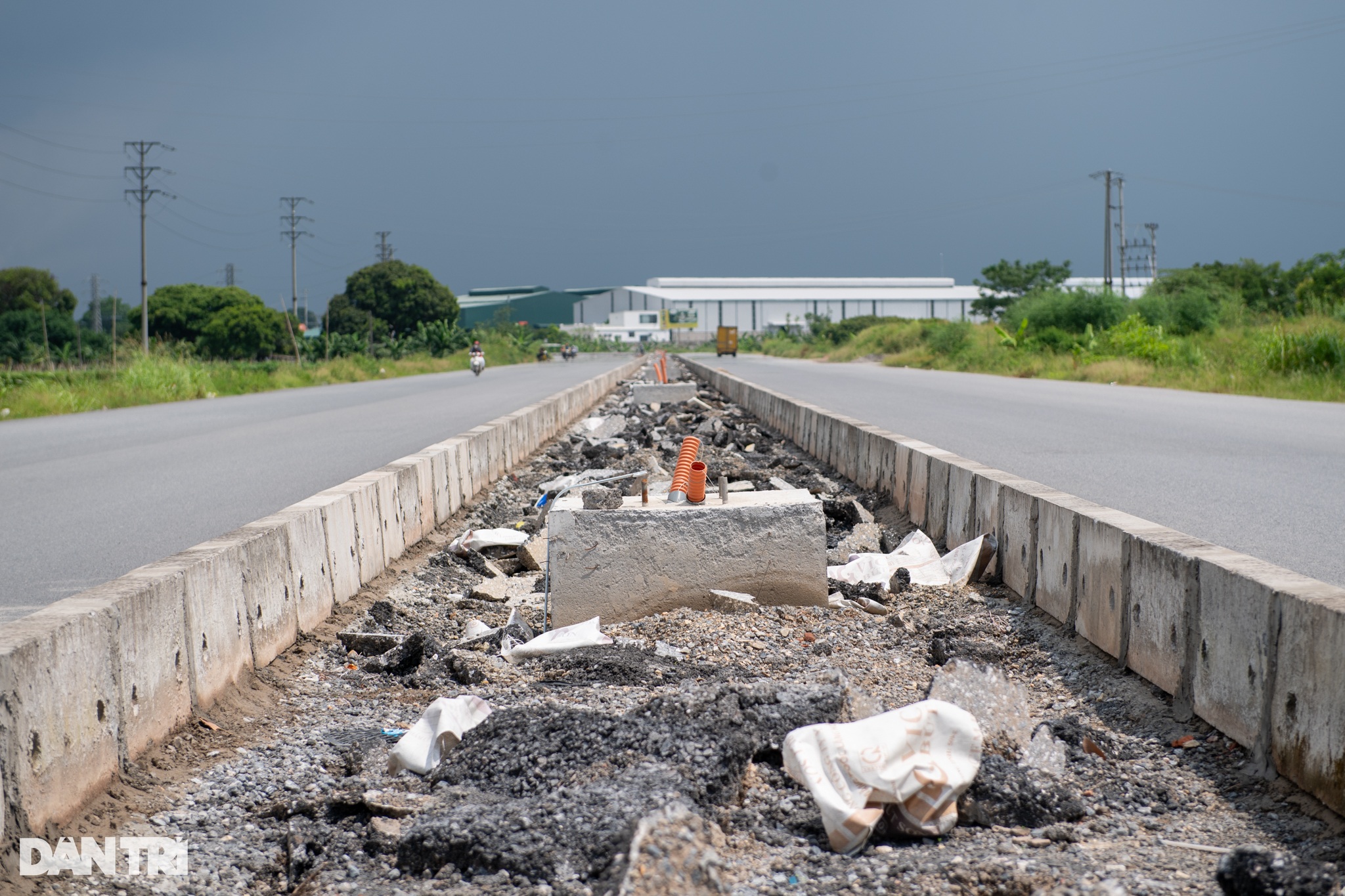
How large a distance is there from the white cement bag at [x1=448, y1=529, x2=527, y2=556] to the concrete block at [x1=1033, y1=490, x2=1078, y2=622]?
3586 millimetres

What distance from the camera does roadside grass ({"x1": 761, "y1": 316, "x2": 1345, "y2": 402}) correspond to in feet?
71.9

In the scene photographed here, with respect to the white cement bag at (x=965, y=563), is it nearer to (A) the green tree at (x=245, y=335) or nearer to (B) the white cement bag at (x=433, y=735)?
(B) the white cement bag at (x=433, y=735)

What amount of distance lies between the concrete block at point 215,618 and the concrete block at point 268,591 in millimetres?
59

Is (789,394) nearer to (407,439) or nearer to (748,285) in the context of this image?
(407,439)

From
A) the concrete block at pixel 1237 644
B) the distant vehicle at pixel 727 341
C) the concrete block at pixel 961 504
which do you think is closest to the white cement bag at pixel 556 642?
the concrete block at pixel 1237 644

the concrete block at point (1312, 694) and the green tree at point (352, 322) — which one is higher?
the green tree at point (352, 322)

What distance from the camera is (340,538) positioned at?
6.09 m

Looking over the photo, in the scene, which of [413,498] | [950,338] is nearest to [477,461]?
[413,498]

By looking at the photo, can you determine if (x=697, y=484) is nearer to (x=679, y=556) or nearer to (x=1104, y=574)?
(x=679, y=556)

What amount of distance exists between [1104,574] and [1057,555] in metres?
0.63

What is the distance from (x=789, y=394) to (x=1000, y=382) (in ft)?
28.1

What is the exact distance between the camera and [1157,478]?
955cm

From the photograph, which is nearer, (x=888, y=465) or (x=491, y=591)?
(x=491, y=591)

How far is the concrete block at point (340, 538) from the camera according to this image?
5.87 metres
